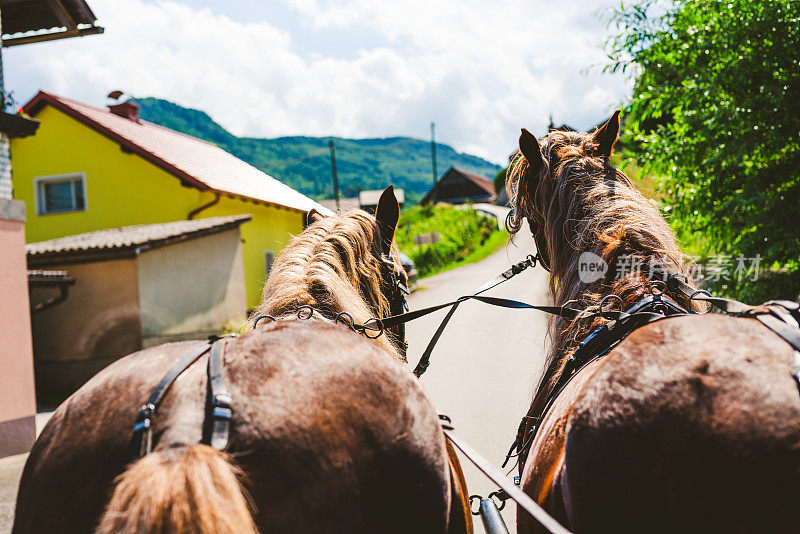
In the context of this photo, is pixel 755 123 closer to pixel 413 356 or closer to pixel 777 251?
pixel 777 251

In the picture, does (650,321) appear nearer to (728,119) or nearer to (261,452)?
(261,452)

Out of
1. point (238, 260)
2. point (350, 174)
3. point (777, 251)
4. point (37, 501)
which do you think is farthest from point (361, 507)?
point (350, 174)

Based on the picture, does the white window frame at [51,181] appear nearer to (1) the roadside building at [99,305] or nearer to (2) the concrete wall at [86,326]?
(1) the roadside building at [99,305]

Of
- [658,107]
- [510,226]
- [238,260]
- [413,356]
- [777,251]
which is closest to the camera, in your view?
[510,226]

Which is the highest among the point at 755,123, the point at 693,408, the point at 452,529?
the point at 755,123

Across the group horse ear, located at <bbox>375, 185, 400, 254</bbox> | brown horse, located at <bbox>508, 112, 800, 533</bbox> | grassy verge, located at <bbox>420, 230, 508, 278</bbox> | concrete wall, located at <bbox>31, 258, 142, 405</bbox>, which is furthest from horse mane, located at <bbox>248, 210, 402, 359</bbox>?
grassy verge, located at <bbox>420, 230, 508, 278</bbox>

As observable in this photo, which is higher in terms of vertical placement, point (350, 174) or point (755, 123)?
point (350, 174)

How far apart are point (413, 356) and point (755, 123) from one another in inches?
254

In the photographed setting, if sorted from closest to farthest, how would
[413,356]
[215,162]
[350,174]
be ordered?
[413,356] < [215,162] < [350,174]

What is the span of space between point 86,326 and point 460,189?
183 ft

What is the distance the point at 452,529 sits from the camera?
165 centimetres

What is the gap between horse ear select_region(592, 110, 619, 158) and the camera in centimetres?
262

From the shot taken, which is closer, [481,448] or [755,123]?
[481,448]

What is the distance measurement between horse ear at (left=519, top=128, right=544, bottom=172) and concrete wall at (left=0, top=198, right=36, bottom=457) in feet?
20.8
